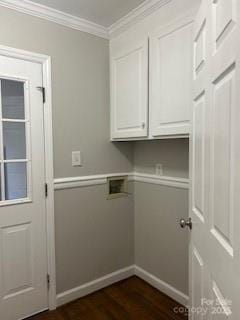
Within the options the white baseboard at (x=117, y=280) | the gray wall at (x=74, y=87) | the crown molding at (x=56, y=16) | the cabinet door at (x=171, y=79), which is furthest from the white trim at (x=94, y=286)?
the crown molding at (x=56, y=16)

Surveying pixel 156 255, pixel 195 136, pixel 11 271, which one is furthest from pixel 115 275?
pixel 195 136

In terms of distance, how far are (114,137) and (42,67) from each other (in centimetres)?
85

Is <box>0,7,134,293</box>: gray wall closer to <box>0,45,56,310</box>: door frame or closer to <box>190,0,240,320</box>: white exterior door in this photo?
<box>0,45,56,310</box>: door frame

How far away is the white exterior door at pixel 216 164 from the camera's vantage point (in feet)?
2.49

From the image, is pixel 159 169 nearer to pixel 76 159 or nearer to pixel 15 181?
pixel 76 159

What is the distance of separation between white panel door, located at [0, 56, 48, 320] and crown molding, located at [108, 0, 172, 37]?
0.79m

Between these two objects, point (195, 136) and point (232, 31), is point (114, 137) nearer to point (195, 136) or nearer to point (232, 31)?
point (195, 136)

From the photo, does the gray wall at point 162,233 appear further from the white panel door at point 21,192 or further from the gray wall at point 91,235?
the white panel door at point 21,192

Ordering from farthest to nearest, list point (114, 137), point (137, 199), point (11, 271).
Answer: point (137, 199) → point (114, 137) → point (11, 271)

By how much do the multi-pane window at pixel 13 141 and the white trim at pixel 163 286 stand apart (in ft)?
4.64

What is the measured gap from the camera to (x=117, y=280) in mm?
2434

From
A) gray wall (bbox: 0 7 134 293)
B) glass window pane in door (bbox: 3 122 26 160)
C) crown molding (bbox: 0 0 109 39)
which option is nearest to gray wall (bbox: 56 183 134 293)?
gray wall (bbox: 0 7 134 293)

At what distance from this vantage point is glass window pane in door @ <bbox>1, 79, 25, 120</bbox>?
5.91 ft

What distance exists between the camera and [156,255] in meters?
2.31
